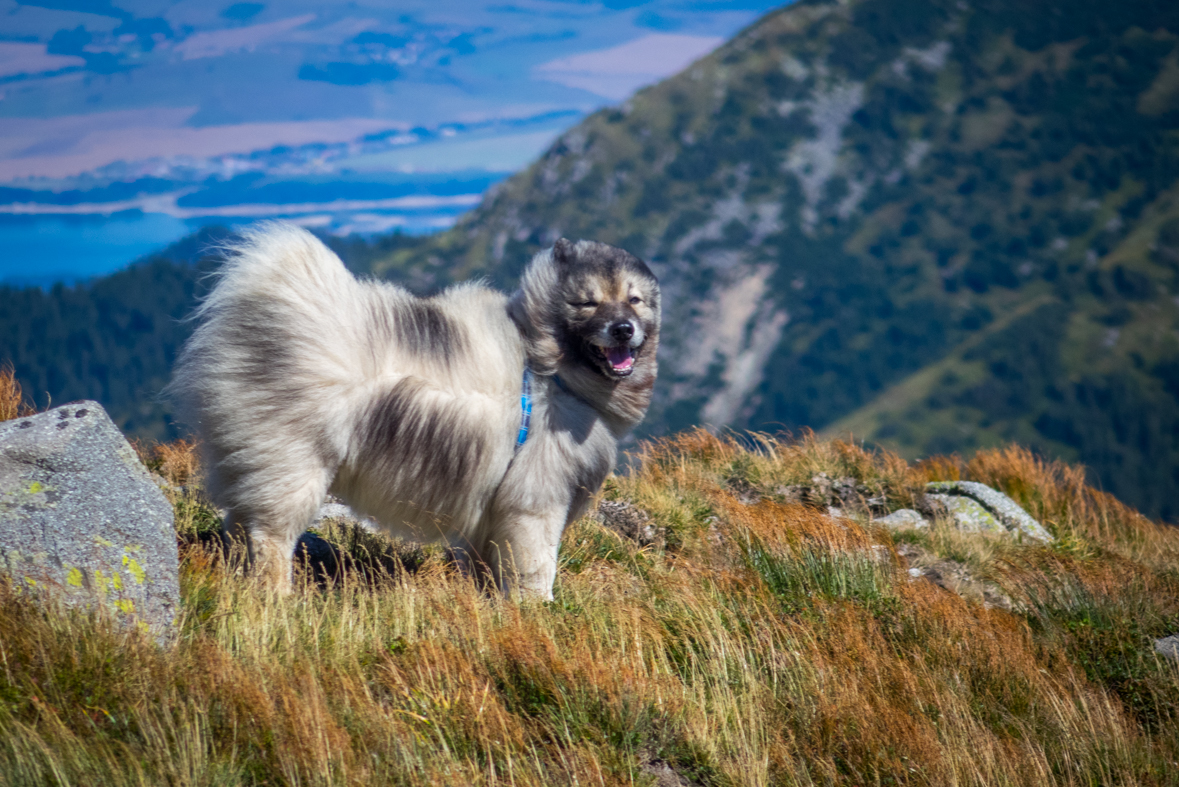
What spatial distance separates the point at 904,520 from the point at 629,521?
3598 mm

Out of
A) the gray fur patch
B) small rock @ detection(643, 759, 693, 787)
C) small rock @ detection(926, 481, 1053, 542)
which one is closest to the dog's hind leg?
the gray fur patch

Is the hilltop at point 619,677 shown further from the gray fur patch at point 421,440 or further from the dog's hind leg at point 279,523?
Answer: the gray fur patch at point 421,440

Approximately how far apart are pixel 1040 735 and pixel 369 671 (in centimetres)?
350

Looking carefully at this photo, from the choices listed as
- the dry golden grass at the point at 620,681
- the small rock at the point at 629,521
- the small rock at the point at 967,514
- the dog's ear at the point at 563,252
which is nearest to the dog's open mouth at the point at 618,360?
the dog's ear at the point at 563,252

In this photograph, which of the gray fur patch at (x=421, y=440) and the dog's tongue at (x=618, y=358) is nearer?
the gray fur patch at (x=421, y=440)

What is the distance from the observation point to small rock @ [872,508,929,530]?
9.21 m

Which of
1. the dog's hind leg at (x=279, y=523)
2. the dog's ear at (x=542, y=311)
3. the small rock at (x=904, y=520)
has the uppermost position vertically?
the dog's ear at (x=542, y=311)

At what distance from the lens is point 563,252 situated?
5.96m

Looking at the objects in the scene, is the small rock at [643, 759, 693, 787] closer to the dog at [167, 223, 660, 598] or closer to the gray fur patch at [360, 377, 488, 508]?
the dog at [167, 223, 660, 598]

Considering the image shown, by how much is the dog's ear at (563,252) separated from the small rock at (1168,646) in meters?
Answer: 4.71

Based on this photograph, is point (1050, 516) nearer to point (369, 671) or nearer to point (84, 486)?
point (369, 671)

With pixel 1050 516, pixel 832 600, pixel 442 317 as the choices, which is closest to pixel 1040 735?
pixel 832 600

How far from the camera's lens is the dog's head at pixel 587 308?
574 centimetres

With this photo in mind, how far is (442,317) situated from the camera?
227 inches
